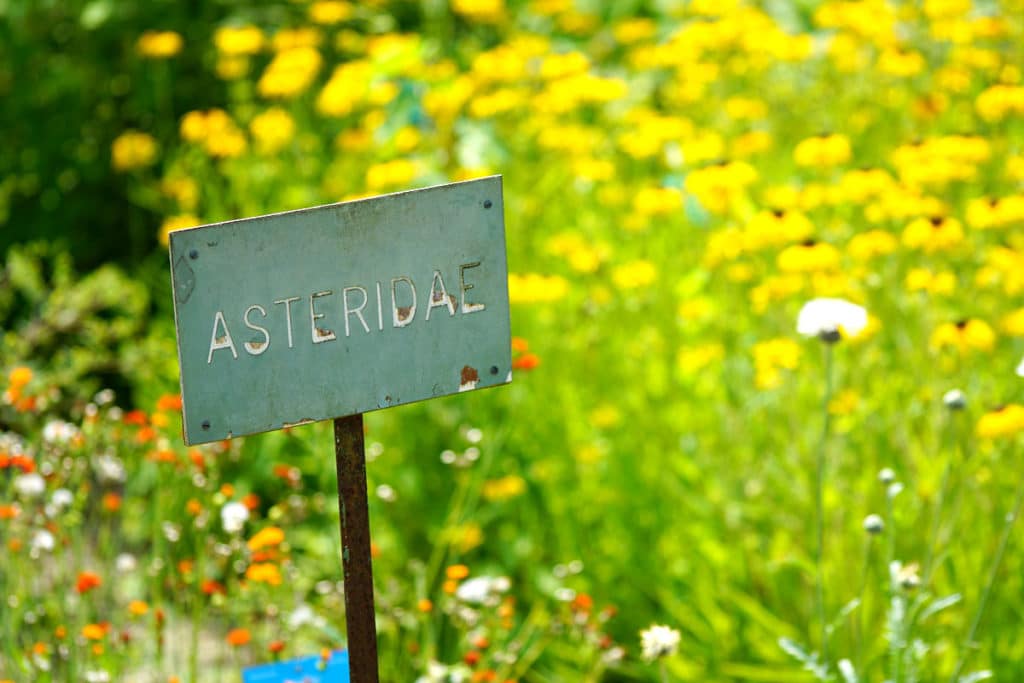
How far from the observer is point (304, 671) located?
181 centimetres

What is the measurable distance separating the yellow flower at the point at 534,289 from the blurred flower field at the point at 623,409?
0.02m

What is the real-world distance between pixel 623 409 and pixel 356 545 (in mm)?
1230

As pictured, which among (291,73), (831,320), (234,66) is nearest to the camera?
(831,320)

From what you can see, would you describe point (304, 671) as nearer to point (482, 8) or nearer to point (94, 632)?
point (94, 632)

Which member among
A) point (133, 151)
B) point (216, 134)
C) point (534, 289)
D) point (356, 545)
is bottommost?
point (133, 151)

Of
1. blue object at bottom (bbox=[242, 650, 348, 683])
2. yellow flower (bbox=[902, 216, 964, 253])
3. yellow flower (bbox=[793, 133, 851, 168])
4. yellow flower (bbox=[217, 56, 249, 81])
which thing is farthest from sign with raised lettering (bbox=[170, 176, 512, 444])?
yellow flower (bbox=[217, 56, 249, 81])

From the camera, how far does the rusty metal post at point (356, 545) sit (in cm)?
153

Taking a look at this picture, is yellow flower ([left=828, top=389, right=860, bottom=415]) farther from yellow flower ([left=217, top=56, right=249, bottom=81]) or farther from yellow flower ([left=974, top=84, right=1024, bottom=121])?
yellow flower ([left=217, top=56, right=249, bottom=81])

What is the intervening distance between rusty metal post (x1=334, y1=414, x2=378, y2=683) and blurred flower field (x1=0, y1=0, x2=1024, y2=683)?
0.33m

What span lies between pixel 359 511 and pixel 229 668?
1.35 m

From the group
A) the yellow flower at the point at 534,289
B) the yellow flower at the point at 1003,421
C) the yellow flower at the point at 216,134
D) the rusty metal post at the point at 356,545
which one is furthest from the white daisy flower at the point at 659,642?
the yellow flower at the point at 216,134

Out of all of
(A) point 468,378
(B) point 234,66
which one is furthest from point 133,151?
(A) point 468,378

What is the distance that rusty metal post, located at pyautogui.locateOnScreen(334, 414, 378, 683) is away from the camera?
5.03 ft

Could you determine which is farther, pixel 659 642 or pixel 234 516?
pixel 234 516
